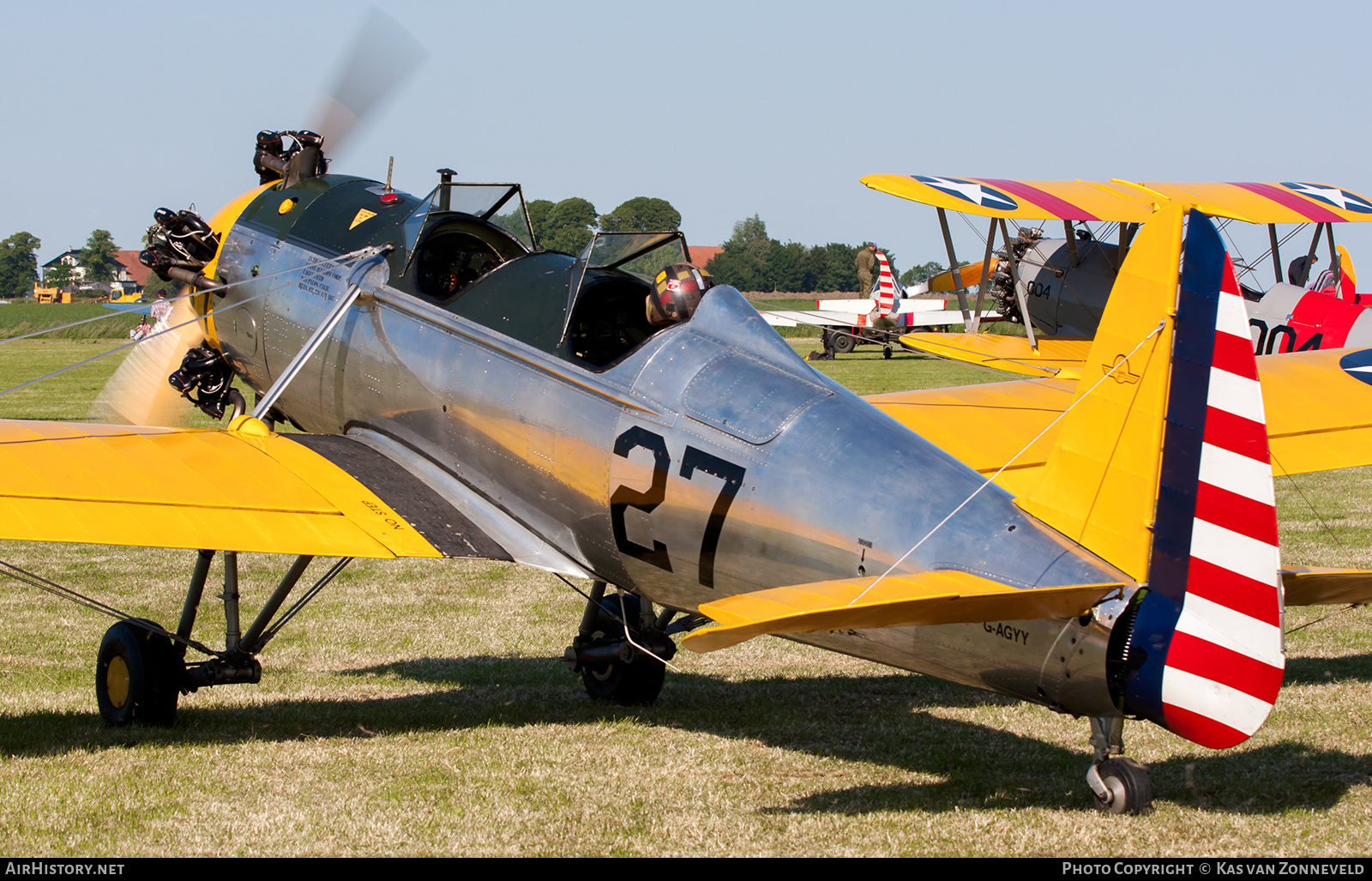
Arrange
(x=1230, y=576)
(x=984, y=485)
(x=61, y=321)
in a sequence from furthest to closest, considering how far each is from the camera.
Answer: (x=61, y=321) → (x=984, y=485) → (x=1230, y=576)

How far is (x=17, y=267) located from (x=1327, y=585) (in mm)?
120452

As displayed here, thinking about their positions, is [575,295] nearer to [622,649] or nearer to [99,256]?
[622,649]

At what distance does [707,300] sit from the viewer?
6.23 m

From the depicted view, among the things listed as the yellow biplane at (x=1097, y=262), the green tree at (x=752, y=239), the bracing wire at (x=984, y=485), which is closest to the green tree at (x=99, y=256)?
the green tree at (x=752, y=239)

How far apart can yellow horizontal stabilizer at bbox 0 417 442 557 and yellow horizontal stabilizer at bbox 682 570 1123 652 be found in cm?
228

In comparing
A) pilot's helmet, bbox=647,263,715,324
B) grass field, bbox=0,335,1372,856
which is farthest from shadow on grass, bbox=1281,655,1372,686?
pilot's helmet, bbox=647,263,715,324

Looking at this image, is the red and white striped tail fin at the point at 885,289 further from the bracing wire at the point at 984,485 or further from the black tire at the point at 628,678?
the bracing wire at the point at 984,485

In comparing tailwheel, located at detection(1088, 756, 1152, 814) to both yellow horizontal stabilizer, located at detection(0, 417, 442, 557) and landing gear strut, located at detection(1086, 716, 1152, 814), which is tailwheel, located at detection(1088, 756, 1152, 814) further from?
yellow horizontal stabilizer, located at detection(0, 417, 442, 557)

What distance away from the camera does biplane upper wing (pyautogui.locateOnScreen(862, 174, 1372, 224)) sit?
16.3 metres

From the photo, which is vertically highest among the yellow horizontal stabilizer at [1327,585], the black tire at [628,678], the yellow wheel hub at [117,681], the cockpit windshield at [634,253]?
the cockpit windshield at [634,253]

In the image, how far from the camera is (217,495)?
622 centimetres

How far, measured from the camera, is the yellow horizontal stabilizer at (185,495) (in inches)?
227

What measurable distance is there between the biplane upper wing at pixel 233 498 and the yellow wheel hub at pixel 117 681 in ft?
3.95

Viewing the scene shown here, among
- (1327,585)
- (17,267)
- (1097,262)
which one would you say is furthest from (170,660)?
(17,267)
